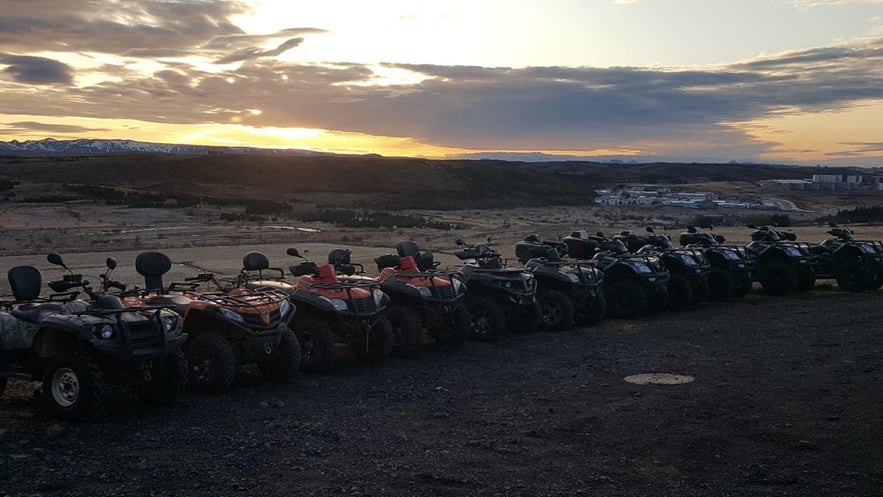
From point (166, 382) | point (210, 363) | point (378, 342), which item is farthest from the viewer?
point (378, 342)

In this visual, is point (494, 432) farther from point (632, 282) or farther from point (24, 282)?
point (632, 282)

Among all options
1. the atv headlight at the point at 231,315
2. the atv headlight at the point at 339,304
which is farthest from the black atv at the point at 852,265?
the atv headlight at the point at 231,315

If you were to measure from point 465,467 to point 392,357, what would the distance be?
18.7 feet

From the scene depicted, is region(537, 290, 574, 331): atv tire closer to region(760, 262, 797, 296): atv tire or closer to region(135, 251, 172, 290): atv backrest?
region(135, 251, 172, 290): atv backrest

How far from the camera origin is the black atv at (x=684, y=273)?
1877cm

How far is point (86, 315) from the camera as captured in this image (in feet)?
30.1

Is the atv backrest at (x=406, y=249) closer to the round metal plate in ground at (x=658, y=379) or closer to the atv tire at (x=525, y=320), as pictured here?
the atv tire at (x=525, y=320)

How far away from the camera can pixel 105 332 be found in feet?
29.4

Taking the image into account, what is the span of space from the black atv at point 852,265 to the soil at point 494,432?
9.32m

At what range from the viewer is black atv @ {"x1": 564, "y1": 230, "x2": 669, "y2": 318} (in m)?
17.7

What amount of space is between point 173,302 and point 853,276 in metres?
17.4

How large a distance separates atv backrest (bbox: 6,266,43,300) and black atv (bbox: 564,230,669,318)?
10.4 m

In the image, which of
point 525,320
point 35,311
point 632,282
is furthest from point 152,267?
point 632,282

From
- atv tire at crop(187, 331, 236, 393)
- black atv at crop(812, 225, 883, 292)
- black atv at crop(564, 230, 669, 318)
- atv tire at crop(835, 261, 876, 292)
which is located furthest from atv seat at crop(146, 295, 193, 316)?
atv tire at crop(835, 261, 876, 292)
